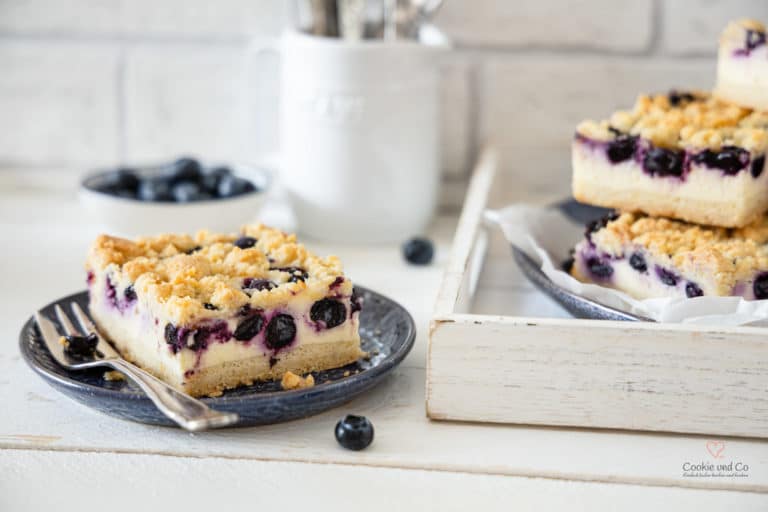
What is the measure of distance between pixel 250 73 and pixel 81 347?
730 mm

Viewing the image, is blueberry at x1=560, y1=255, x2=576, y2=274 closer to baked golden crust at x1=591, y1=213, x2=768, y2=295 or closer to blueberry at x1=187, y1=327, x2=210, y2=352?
baked golden crust at x1=591, y1=213, x2=768, y2=295

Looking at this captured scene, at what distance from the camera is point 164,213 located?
1.45 m

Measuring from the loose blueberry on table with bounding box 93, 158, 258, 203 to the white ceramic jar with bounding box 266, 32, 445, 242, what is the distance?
96 millimetres

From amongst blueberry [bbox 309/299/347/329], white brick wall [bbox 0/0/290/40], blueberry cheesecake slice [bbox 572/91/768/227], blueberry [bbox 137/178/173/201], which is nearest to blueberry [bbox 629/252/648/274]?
blueberry cheesecake slice [bbox 572/91/768/227]

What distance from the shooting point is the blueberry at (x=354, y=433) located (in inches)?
35.0

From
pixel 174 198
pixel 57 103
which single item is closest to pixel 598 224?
pixel 174 198

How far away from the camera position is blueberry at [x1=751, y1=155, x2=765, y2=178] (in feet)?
3.86

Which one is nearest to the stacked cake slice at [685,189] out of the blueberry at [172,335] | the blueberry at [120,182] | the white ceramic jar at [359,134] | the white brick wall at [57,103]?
the white ceramic jar at [359,134]

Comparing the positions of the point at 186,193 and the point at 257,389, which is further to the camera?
the point at 186,193

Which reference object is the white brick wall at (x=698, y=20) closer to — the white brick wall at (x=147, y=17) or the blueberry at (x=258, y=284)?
the white brick wall at (x=147, y=17)

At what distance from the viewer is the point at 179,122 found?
1793 mm

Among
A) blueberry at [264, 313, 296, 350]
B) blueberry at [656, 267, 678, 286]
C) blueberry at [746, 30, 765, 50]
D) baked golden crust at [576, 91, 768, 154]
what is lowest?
blueberry at [264, 313, 296, 350]

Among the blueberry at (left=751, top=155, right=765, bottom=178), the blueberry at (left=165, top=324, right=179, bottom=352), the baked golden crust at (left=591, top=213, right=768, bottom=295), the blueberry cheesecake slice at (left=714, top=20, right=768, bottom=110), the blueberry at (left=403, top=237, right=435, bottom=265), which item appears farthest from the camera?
the blueberry at (left=403, top=237, right=435, bottom=265)

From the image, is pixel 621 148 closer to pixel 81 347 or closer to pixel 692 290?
pixel 692 290
